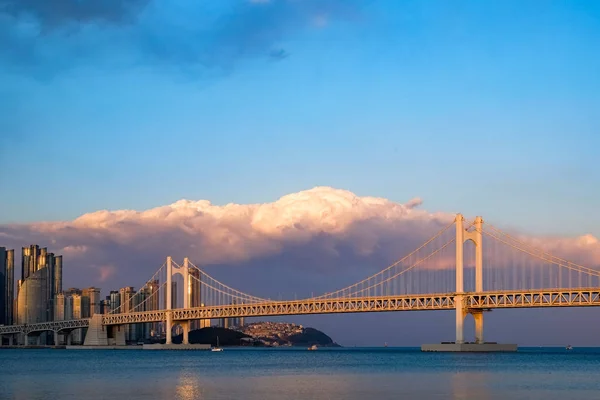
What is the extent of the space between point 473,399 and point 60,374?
27757 millimetres

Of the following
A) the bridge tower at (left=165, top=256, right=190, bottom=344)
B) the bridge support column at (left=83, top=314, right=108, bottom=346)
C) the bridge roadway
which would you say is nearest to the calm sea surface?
the bridge roadway

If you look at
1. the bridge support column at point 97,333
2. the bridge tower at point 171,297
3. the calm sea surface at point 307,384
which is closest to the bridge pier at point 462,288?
the calm sea surface at point 307,384

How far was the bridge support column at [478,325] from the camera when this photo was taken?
271 feet

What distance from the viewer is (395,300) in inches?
3541

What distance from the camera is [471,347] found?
83.3 metres

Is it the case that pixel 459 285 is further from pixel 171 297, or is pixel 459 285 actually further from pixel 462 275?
pixel 171 297

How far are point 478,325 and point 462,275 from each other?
197 inches

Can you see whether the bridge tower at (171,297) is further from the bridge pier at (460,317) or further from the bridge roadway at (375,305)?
the bridge pier at (460,317)

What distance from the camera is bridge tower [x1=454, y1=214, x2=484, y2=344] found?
81125 millimetres

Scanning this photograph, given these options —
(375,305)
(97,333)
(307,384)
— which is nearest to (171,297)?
(97,333)

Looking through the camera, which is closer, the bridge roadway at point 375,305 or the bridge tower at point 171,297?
the bridge roadway at point 375,305

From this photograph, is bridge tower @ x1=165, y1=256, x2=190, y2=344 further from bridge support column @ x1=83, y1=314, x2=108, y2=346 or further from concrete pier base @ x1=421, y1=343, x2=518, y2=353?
concrete pier base @ x1=421, y1=343, x2=518, y2=353

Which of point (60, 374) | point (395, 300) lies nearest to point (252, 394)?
point (60, 374)

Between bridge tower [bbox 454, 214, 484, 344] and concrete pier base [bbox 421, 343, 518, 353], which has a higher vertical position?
bridge tower [bbox 454, 214, 484, 344]
